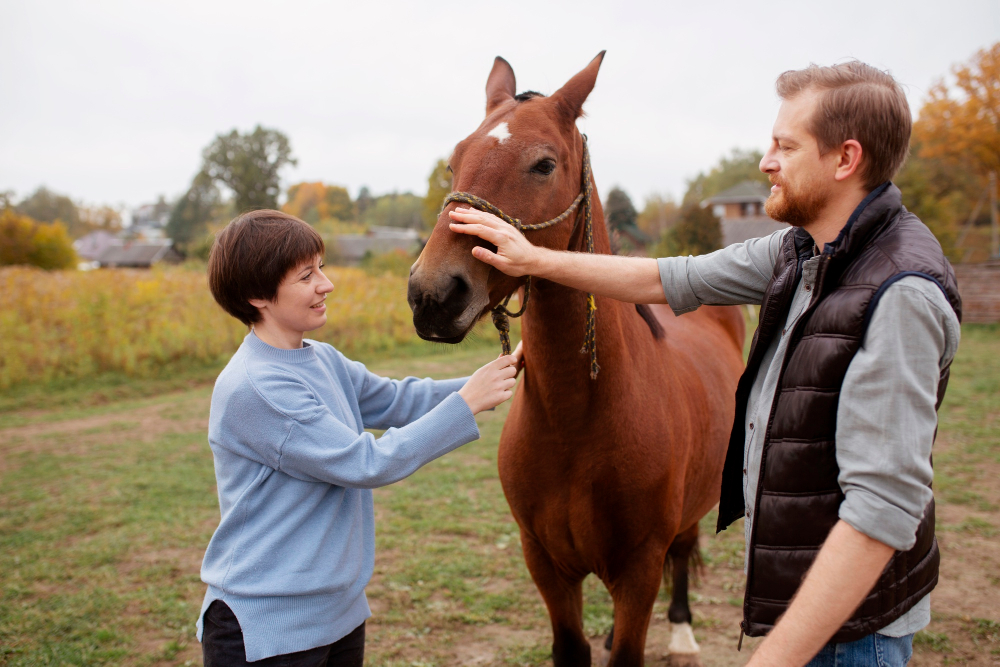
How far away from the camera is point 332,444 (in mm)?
1709

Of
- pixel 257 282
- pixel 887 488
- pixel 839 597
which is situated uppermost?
pixel 257 282

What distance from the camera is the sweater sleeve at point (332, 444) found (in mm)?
1685

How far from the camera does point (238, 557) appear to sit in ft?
5.72

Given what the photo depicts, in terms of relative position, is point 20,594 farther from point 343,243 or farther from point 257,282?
point 343,243

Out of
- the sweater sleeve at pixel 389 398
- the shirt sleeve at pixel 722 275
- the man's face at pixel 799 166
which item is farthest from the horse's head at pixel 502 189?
the man's face at pixel 799 166

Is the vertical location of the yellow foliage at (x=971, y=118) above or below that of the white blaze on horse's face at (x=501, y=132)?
above

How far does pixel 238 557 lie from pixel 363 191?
82.8 m

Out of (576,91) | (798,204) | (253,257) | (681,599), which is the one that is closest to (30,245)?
(253,257)

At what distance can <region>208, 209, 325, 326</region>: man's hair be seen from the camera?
1.79 meters

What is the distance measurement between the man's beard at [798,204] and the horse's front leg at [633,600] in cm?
141

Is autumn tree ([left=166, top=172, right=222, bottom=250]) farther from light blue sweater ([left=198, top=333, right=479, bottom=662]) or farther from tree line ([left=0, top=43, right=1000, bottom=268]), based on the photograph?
light blue sweater ([left=198, top=333, right=479, bottom=662])

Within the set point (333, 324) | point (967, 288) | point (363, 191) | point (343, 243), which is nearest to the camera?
point (333, 324)

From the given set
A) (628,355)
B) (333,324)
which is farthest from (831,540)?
(333,324)

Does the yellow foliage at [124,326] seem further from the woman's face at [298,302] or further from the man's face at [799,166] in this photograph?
the man's face at [799,166]
